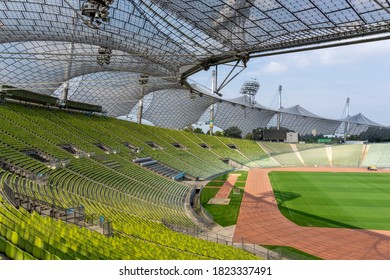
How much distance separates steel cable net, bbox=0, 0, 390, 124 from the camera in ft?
48.2

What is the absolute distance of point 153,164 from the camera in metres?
43.0

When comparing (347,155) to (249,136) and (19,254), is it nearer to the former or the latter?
(249,136)

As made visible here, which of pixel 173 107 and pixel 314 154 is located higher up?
pixel 173 107

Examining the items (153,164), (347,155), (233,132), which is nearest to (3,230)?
(153,164)

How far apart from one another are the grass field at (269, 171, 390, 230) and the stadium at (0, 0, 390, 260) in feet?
0.57

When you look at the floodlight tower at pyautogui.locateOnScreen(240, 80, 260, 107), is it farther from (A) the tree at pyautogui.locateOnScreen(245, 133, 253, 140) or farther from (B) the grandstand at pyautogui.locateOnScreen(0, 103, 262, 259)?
(B) the grandstand at pyautogui.locateOnScreen(0, 103, 262, 259)

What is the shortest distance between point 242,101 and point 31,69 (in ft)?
221

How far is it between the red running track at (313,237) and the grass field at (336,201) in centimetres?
147

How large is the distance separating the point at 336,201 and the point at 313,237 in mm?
12966

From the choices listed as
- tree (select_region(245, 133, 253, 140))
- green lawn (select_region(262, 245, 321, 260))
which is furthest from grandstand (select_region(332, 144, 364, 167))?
A: green lawn (select_region(262, 245, 321, 260))

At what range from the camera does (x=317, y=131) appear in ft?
411

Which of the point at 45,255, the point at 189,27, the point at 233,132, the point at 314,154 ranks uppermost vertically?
the point at 233,132

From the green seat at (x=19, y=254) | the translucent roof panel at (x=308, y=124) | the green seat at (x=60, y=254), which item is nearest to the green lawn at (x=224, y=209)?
the green seat at (x=60, y=254)

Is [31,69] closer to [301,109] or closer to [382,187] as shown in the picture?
[382,187]
